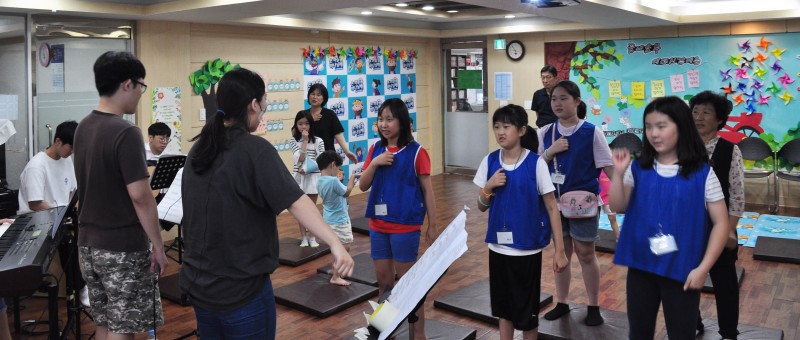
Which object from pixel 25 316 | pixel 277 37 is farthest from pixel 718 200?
pixel 277 37

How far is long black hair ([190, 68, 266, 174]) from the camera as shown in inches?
78.0

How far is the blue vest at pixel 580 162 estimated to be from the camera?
3.69 metres

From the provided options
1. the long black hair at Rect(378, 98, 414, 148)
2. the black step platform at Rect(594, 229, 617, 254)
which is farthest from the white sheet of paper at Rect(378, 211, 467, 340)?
the black step platform at Rect(594, 229, 617, 254)

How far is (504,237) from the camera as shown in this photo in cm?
307

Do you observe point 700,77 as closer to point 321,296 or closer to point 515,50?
point 515,50

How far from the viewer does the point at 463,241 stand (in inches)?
68.5

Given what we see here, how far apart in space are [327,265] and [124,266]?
2862mm

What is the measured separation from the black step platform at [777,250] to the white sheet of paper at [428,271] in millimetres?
4551

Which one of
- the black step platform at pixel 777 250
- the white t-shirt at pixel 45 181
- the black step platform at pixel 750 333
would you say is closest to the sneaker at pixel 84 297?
the white t-shirt at pixel 45 181

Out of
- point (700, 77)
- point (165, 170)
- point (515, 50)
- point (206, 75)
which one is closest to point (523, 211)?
point (165, 170)

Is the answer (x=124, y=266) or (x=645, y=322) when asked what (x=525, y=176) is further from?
(x=124, y=266)

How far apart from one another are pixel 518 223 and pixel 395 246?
0.68 meters

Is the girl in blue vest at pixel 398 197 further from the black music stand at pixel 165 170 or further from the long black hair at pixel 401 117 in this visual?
the black music stand at pixel 165 170

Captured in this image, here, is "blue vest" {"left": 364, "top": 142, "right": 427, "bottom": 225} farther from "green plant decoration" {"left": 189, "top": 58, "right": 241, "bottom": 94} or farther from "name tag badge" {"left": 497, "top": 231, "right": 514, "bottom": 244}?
"green plant decoration" {"left": 189, "top": 58, "right": 241, "bottom": 94}
